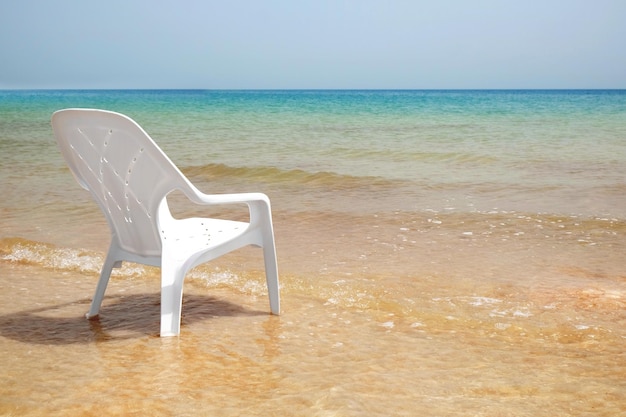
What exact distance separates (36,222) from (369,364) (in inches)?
188

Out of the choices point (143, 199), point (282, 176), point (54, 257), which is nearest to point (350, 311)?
point (143, 199)

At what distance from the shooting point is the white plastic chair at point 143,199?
10.8ft

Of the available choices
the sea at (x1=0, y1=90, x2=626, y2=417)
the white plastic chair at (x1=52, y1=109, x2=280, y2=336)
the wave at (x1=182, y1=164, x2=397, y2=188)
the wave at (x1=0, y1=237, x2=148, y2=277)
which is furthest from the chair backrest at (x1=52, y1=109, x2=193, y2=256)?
the wave at (x1=182, y1=164, x2=397, y2=188)

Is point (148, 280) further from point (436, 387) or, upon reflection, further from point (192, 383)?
point (436, 387)

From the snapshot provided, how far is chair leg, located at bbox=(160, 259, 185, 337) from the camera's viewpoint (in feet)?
11.1

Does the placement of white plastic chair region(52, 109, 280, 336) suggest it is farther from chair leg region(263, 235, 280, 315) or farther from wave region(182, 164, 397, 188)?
wave region(182, 164, 397, 188)

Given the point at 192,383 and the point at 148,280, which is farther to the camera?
the point at 148,280

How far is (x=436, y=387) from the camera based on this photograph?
2898mm

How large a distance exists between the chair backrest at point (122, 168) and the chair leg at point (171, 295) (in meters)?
0.16

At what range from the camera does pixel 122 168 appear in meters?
3.41

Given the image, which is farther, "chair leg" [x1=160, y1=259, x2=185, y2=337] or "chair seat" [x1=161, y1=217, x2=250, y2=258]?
→ "chair seat" [x1=161, y1=217, x2=250, y2=258]

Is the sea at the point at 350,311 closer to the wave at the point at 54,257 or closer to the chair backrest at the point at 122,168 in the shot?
the wave at the point at 54,257

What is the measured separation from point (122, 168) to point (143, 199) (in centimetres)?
18

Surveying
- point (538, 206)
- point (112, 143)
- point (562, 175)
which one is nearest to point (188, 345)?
A: point (112, 143)
